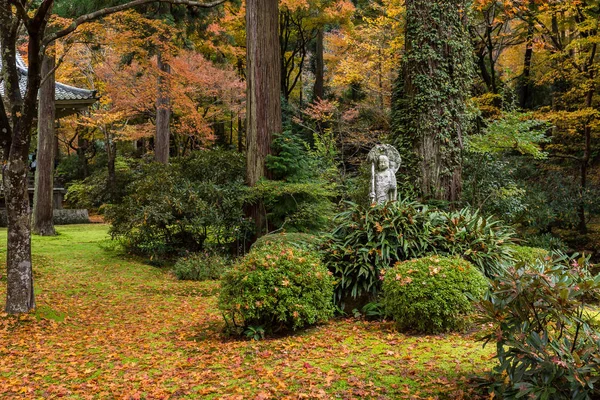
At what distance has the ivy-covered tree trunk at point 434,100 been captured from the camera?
10117mm

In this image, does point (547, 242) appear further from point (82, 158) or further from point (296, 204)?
point (82, 158)

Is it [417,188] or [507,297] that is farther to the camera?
[417,188]

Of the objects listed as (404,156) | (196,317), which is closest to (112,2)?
(404,156)

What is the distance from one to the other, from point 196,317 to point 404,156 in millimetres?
5560

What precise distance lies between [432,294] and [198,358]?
2622 millimetres

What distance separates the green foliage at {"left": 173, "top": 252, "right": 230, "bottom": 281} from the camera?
399 inches

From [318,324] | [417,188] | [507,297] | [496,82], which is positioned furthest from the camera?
[496,82]

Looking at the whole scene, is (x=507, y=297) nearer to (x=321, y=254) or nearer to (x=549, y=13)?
(x=321, y=254)

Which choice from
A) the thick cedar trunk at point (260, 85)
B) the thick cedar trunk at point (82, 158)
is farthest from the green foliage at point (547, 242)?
the thick cedar trunk at point (82, 158)

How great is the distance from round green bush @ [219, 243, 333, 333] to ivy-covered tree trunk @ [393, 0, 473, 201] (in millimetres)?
4990

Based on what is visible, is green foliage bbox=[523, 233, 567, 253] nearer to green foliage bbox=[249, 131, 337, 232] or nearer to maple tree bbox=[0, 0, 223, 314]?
green foliage bbox=[249, 131, 337, 232]

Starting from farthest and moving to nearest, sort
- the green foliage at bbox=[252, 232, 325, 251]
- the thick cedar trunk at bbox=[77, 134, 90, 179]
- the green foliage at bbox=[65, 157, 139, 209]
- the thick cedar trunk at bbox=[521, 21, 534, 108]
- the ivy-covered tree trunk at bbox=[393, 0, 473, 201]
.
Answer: the thick cedar trunk at bbox=[77, 134, 90, 179] < the green foliage at bbox=[65, 157, 139, 209] < the thick cedar trunk at bbox=[521, 21, 534, 108] < the ivy-covered tree trunk at bbox=[393, 0, 473, 201] < the green foliage at bbox=[252, 232, 325, 251]

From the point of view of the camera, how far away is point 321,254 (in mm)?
6887

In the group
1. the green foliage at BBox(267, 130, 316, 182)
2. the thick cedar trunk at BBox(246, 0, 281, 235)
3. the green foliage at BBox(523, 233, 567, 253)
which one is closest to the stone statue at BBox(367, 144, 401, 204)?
the green foliage at BBox(267, 130, 316, 182)
